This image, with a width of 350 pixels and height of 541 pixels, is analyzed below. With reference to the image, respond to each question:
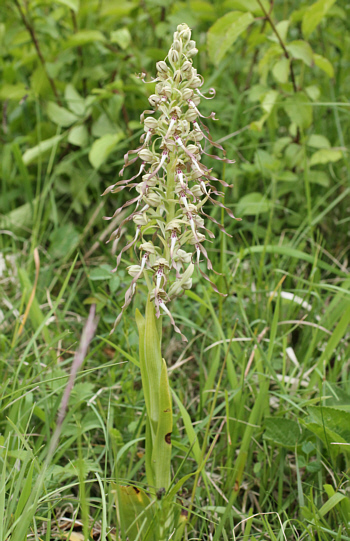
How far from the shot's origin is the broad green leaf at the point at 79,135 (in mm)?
2768

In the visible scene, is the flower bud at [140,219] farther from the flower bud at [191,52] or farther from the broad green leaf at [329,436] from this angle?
the broad green leaf at [329,436]

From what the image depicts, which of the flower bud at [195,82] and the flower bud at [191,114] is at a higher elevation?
the flower bud at [195,82]

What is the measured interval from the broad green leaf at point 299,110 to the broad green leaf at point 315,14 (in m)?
0.32

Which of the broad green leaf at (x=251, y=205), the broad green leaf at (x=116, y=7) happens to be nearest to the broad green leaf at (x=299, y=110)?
the broad green leaf at (x=251, y=205)

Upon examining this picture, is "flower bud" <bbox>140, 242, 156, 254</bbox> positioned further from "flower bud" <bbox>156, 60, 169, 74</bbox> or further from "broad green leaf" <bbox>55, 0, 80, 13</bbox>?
"broad green leaf" <bbox>55, 0, 80, 13</bbox>

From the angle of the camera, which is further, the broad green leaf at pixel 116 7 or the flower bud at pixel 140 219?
the broad green leaf at pixel 116 7

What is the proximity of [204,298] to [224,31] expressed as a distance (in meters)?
1.31

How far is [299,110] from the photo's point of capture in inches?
96.4

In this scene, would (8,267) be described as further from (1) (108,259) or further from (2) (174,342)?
(2) (174,342)

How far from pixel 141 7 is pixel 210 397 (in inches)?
102

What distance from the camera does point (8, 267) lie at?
2406 millimetres

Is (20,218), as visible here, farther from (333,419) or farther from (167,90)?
(333,419)

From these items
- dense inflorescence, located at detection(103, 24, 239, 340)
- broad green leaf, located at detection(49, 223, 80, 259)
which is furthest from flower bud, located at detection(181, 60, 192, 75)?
broad green leaf, located at detection(49, 223, 80, 259)

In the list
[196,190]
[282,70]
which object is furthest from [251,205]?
[196,190]
